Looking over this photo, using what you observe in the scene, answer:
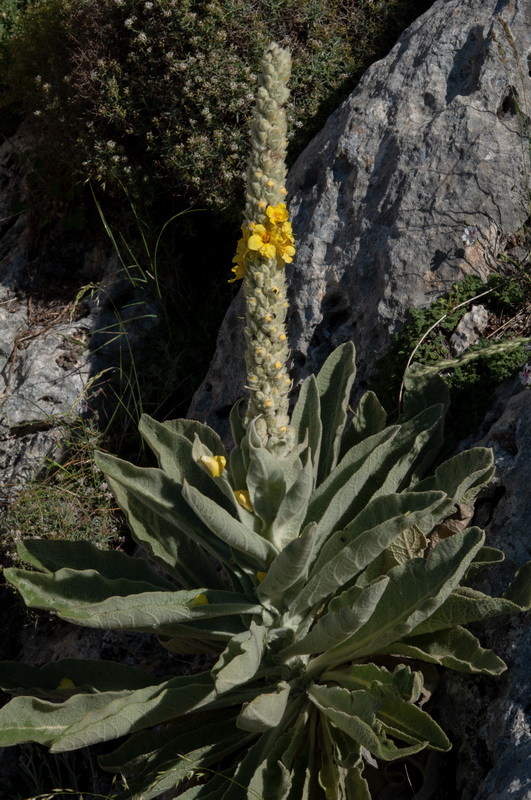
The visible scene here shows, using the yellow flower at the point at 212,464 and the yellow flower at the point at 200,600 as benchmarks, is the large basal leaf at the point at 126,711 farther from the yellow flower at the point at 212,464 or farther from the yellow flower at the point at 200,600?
the yellow flower at the point at 212,464

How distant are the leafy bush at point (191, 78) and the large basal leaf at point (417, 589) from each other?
2.84 m

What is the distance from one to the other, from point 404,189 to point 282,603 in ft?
7.08

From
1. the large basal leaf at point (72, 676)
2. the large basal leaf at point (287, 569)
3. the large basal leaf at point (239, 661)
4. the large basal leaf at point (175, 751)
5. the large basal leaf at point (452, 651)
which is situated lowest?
the large basal leaf at point (175, 751)

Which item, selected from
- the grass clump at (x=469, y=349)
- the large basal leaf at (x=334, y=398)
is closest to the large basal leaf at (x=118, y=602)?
the large basal leaf at (x=334, y=398)

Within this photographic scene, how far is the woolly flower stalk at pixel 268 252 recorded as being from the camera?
2398mm

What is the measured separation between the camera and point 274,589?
8.95ft

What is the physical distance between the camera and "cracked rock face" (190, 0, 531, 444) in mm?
3791

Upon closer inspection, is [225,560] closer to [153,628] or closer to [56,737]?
[153,628]

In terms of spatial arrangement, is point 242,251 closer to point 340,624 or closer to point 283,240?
point 283,240

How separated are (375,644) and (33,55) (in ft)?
Answer: 14.8

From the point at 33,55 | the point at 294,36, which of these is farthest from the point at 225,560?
the point at 33,55

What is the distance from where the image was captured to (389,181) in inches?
157

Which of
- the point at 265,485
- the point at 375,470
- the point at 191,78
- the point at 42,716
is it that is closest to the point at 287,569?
the point at 265,485

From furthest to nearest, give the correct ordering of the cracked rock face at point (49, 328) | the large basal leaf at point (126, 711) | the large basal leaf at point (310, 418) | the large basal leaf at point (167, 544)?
the cracked rock face at point (49, 328), the large basal leaf at point (167, 544), the large basal leaf at point (310, 418), the large basal leaf at point (126, 711)
